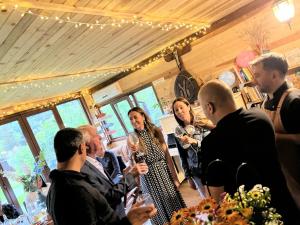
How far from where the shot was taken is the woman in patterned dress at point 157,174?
3.36 m

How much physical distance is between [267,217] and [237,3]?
14.1 feet

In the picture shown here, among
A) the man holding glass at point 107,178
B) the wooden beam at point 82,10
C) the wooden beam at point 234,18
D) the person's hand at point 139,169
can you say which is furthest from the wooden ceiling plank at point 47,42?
the wooden beam at point 234,18

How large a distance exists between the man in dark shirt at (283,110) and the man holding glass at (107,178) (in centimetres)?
97

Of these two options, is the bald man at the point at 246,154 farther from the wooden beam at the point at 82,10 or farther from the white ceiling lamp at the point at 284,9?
the white ceiling lamp at the point at 284,9

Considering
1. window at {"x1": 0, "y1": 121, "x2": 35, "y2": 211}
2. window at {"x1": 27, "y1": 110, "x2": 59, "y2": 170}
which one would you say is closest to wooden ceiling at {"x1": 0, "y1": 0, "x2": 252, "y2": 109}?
window at {"x1": 0, "y1": 121, "x2": 35, "y2": 211}

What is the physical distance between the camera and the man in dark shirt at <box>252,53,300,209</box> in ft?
6.35

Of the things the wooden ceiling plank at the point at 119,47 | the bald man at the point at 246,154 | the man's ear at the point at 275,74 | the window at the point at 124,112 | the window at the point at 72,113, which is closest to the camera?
the bald man at the point at 246,154

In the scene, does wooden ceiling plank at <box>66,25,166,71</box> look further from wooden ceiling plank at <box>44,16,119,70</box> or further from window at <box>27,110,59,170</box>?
window at <box>27,110,59,170</box>

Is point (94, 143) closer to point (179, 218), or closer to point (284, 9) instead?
point (179, 218)

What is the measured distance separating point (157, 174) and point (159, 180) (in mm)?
69


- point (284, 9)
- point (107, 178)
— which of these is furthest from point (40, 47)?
point (284, 9)

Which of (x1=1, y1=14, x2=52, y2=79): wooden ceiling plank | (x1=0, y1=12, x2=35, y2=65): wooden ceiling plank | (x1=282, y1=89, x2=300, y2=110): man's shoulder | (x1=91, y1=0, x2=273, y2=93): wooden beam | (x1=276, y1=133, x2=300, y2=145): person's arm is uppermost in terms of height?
(x1=0, y1=12, x2=35, y2=65): wooden ceiling plank

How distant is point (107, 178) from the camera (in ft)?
7.18

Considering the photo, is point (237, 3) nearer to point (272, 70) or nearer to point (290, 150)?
point (272, 70)
